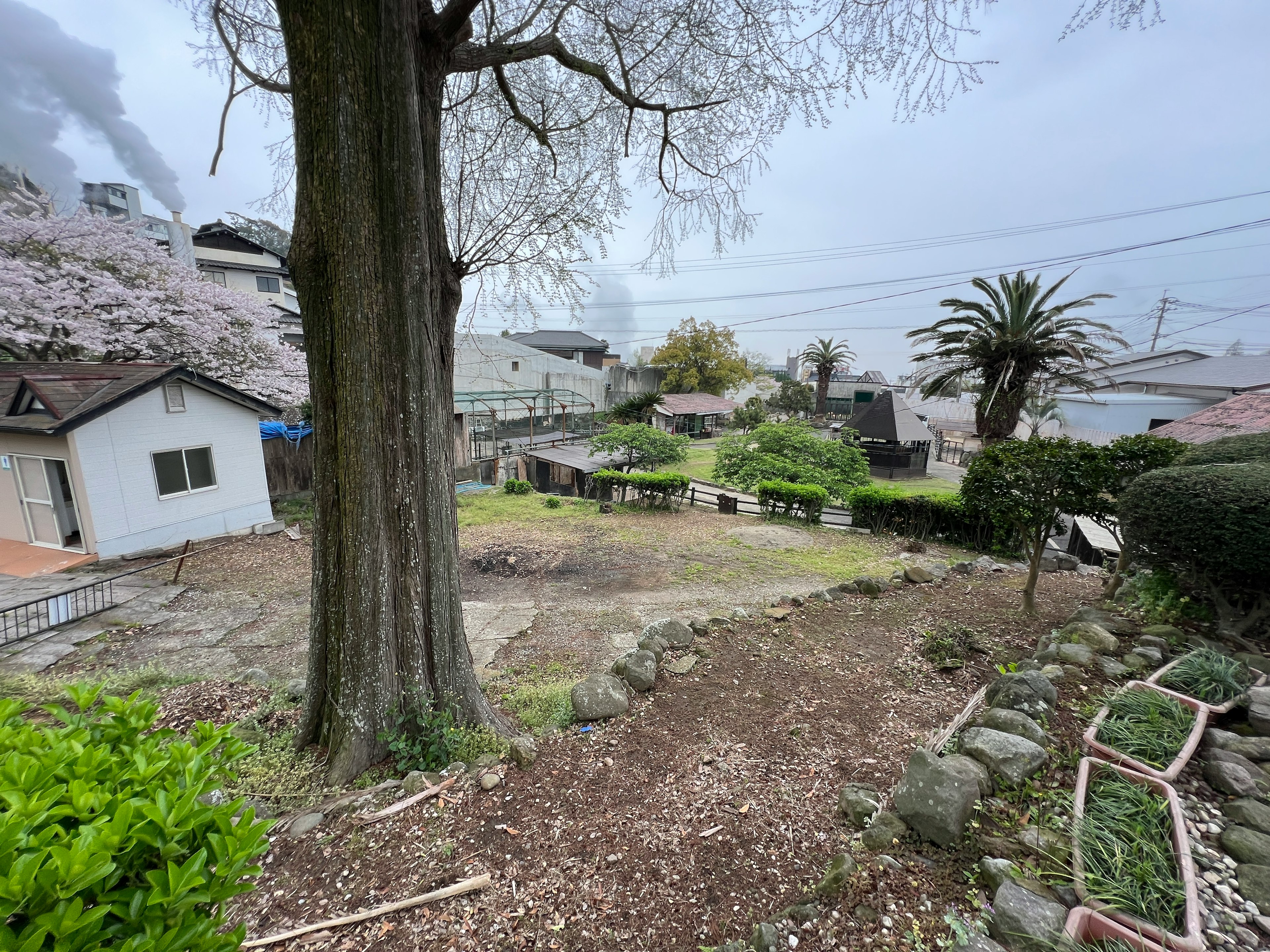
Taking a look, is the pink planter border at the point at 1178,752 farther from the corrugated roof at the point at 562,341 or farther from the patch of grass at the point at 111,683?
the corrugated roof at the point at 562,341

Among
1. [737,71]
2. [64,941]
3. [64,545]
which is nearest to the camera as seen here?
[64,941]

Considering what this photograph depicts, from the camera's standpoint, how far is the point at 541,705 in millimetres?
3756

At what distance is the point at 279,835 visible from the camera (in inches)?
93.7

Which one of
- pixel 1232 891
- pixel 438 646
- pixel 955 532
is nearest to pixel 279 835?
pixel 438 646

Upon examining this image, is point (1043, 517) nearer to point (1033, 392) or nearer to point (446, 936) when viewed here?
point (446, 936)

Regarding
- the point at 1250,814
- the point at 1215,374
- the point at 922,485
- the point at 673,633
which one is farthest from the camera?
the point at 922,485

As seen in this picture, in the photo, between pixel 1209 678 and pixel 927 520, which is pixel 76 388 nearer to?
pixel 1209 678

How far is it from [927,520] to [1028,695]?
908 centimetres

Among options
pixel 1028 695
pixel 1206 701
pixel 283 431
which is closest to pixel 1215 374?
pixel 1206 701

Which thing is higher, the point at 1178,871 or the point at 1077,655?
the point at 1178,871

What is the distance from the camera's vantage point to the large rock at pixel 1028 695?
8.92ft

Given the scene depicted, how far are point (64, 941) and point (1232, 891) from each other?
10.5ft

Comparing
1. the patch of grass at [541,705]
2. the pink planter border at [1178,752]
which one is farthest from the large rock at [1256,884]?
the patch of grass at [541,705]

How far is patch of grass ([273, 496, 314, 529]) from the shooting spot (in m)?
11.2
